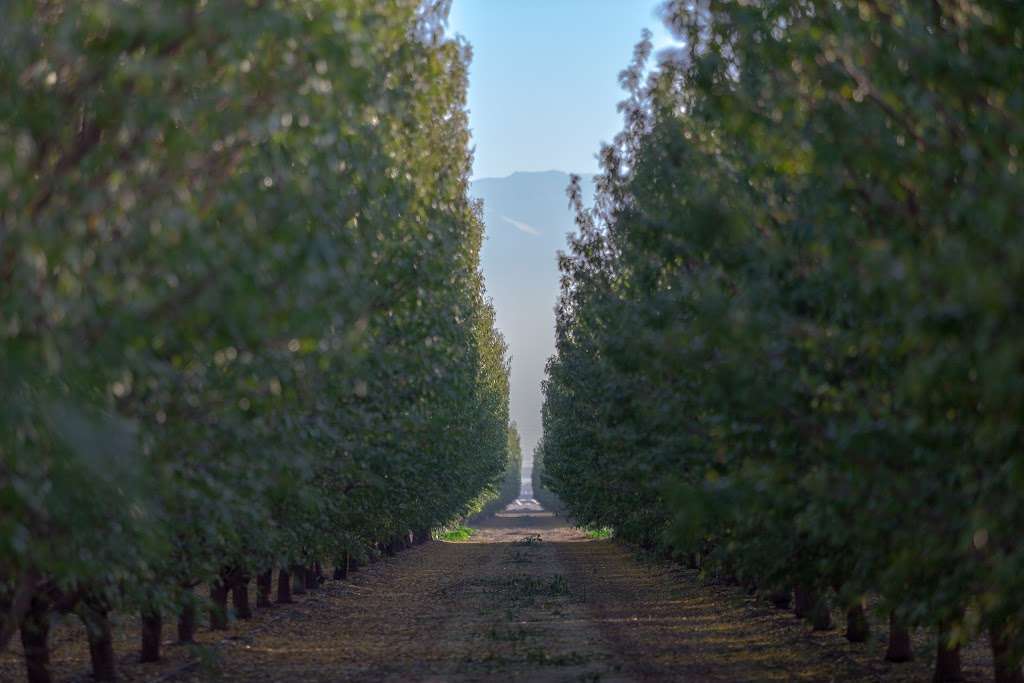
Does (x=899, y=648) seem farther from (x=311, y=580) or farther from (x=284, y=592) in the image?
(x=311, y=580)

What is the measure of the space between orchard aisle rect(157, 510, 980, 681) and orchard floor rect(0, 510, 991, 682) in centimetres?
4

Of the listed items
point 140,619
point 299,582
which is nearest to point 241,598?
point 140,619

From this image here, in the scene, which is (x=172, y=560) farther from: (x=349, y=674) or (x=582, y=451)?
(x=582, y=451)

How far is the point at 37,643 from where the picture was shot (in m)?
19.0

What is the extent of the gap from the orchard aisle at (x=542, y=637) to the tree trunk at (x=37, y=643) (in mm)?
3782

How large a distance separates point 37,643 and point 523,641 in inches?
406

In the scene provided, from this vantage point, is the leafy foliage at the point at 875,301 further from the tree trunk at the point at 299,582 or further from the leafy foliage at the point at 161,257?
the tree trunk at the point at 299,582

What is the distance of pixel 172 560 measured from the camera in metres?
15.5

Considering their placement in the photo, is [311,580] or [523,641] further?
[311,580]

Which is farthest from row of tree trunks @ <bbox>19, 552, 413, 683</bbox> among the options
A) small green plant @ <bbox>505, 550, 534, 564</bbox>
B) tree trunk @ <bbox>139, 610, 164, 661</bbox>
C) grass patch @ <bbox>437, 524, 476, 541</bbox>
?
grass patch @ <bbox>437, 524, 476, 541</bbox>

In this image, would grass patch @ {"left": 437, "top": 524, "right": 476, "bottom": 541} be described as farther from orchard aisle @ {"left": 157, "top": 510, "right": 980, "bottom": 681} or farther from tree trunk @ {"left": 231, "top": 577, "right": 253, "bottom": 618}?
tree trunk @ {"left": 231, "top": 577, "right": 253, "bottom": 618}

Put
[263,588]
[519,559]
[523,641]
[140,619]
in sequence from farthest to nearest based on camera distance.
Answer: [519,559] → [263,588] → [523,641] → [140,619]

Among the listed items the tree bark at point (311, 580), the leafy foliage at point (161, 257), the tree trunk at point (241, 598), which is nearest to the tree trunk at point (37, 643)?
the leafy foliage at point (161, 257)

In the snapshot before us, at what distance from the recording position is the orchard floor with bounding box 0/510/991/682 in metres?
21.3
